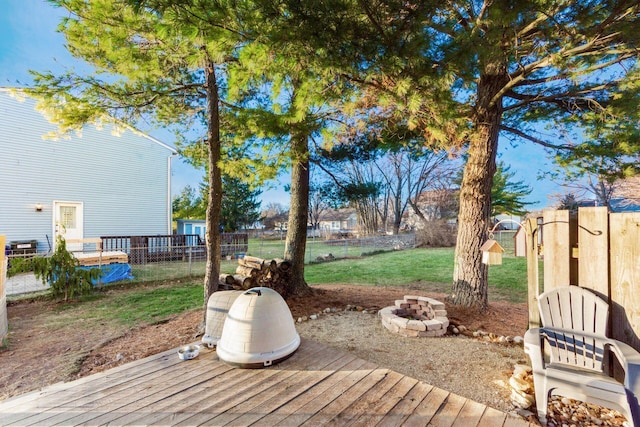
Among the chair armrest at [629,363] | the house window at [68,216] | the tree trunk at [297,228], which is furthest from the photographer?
the house window at [68,216]

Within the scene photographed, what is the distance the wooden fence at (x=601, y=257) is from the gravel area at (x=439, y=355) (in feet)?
2.12

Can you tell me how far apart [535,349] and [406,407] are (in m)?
1.06

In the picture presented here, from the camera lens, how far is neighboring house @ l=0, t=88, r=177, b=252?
9.50 meters

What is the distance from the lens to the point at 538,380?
191 centimetres

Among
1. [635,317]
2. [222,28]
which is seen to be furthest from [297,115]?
[635,317]

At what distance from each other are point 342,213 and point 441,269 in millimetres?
30748

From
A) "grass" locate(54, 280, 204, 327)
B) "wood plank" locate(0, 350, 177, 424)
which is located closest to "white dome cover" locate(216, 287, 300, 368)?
"wood plank" locate(0, 350, 177, 424)

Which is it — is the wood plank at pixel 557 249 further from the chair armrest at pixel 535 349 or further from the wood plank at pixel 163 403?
the wood plank at pixel 163 403

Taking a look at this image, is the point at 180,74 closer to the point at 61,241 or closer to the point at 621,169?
the point at 61,241

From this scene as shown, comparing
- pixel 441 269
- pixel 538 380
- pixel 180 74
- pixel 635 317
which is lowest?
pixel 441 269

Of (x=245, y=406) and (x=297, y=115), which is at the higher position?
(x=297, y=115)

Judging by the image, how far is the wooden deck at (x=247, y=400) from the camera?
1744mm

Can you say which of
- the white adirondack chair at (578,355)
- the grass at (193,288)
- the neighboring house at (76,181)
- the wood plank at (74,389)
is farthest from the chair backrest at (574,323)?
the neighboring house at (76,181)

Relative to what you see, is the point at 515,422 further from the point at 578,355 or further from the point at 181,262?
the point at 181,262
